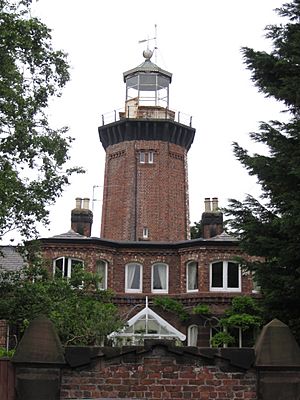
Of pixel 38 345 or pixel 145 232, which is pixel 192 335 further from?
pixel 38 345

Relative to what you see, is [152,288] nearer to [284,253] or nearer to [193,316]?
[193,316]

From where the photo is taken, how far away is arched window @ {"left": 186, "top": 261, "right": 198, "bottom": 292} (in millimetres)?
37406

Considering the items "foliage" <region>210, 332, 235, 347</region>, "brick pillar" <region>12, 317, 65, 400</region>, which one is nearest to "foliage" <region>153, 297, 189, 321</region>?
"foliage" <region>210, 332, 235, 347</region>

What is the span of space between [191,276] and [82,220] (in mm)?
7527

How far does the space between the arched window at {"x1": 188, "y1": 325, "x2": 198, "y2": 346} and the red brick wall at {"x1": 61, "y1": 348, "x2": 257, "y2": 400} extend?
85.3 ft

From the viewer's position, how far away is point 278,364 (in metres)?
10.2

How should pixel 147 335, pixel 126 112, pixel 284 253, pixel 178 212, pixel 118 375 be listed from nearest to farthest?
pixel 118 375 → pixel 284 253 → pixel 147 335 → pixel 178 212 → pixel 126 112

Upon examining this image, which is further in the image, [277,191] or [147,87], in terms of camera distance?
[147,87]

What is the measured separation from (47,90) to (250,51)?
13.8ft

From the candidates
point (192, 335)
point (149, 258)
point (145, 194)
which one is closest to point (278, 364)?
point (192, 335)

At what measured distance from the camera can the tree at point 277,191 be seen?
44.7 feet

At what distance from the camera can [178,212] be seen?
45.9 m

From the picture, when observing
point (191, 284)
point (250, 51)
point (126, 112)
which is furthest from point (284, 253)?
point (126, 112)

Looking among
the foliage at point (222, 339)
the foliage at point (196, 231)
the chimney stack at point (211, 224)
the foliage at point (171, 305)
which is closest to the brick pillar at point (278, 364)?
the foliage at point (222, 339)
